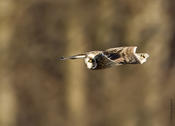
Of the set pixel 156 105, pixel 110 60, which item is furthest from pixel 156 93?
pixel 110 60

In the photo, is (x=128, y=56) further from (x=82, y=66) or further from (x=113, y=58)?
(x=82, y=66)

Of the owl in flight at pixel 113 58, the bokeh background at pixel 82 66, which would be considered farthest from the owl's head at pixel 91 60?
the bokeh background at pixel 82 66

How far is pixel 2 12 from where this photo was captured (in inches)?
45.9

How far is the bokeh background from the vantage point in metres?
1.18

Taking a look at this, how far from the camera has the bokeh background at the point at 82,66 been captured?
1.18m

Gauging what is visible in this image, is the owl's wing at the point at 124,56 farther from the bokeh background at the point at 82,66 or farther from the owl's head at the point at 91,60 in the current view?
the bokeh background at the point at 82,66

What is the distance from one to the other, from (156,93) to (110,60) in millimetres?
442

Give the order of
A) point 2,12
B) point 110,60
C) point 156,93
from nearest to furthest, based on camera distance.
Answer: point 110,60 < point 2,12 < point 156,93

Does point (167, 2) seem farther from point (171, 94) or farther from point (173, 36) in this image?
point (171, 94)

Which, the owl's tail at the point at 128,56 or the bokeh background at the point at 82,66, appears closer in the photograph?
the owl's tail at the point at 128,56

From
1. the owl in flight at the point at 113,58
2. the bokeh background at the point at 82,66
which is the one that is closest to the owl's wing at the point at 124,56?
the owl in flight at the point at 113,58

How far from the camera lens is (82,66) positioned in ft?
3.99

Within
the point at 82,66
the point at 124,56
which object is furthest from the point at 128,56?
the point at 82,66

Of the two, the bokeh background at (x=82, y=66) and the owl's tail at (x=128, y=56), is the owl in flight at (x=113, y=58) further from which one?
the bokeh background at (x=82, y=66)
